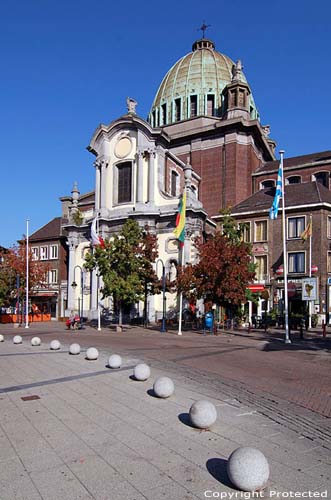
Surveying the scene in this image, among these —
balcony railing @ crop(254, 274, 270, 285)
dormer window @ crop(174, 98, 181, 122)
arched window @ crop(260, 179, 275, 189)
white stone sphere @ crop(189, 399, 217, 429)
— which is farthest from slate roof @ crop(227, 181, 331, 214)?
white stone sphere @ crop(189, 399, 217, 429)

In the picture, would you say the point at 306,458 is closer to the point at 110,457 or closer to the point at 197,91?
the point at 110,457

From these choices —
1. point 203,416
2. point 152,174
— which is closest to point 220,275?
point 152,174

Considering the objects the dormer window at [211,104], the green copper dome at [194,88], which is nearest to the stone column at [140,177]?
the green copper dome at [194,88]

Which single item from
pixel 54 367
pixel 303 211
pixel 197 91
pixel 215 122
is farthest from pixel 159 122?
pixel 54 367

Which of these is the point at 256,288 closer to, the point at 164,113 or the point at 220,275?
the point at 220,275

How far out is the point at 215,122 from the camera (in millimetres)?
55906

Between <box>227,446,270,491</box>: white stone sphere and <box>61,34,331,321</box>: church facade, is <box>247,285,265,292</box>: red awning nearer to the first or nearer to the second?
<box>61,34,331,321</box>: church facade

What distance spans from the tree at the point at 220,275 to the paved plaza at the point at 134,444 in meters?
18.9

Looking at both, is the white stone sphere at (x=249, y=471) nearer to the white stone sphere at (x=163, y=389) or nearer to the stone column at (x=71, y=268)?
the white stone sphere at (x=163, y=389)

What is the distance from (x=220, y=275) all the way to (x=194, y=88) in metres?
40.3

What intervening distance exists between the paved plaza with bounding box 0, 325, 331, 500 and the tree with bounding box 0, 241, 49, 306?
35.5 m

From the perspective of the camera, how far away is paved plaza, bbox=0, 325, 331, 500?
16.3 ft

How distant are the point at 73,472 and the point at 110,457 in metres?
0.64

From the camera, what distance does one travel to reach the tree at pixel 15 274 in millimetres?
44781
